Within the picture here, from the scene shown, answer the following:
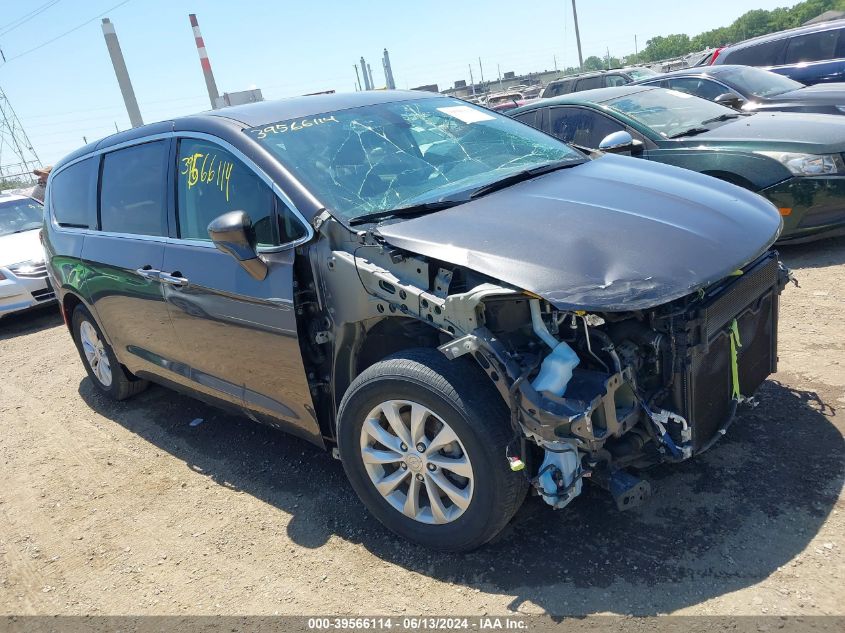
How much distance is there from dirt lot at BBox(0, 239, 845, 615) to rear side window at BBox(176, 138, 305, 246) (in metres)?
1.40

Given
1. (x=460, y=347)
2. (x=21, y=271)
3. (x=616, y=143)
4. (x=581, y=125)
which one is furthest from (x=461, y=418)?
(x=21, y=271)

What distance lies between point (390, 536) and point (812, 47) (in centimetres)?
A: 1245

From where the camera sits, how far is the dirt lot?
2.57 m

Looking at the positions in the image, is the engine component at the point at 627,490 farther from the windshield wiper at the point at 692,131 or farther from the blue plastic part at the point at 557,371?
the windshield wiper at the point at 692,131

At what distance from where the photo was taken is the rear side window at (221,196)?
Answer: 10.4 feet

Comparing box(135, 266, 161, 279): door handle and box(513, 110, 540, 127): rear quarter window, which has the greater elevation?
box(513, 110, 540, 127): rear quarter window

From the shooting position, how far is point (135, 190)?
4152 mm

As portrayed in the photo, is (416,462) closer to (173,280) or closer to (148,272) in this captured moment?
(173,280)

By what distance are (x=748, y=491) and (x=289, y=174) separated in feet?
8.21

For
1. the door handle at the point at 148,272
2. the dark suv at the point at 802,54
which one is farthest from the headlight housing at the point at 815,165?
the dark suv at the point at 802,54

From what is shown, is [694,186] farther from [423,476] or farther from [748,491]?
[423,476]

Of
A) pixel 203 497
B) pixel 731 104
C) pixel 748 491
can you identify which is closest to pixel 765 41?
pixel 731 104

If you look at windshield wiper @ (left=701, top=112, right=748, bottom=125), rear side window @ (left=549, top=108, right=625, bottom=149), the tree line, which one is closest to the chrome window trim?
rear side window @ (left=549, top=108, right=625, bottom=149)

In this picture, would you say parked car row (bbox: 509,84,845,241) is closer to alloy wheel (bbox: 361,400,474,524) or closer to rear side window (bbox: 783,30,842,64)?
alloy wheel (bbox: 361,400,474,524)
